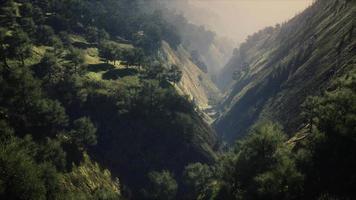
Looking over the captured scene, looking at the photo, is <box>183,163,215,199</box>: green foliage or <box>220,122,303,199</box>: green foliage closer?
<box>220,122,303,199</box>: green foliage

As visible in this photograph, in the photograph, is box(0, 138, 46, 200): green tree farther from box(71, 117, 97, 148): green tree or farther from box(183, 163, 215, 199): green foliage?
Answer: box(183, 163, 215, 199): green foliage

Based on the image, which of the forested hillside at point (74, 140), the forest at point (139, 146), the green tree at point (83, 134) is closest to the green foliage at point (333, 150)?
the forest at point (139, 146)

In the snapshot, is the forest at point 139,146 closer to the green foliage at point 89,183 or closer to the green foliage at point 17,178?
the green foliage at point 17,178

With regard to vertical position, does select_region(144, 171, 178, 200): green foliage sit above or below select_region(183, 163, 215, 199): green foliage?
below

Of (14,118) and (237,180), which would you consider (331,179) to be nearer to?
(237,180)

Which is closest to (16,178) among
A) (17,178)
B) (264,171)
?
(17,178)

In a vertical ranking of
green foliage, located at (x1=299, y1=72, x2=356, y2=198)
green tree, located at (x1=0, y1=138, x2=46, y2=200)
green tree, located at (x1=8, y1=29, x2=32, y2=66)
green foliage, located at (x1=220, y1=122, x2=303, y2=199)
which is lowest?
green tree, located at (x1=0, y1=138, x2=46, y2=200)

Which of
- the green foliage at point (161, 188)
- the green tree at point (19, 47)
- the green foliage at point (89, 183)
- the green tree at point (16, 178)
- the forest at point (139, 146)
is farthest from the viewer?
the green tree at point (19, 47)

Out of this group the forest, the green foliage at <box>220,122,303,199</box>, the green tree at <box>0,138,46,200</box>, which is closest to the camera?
the green foliage at <box>220,122,303,199</box>

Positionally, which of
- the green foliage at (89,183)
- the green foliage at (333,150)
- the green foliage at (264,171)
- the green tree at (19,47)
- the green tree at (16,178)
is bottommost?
the green foliage at (89,183)

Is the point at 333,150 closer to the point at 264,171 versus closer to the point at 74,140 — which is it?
the point at 264,171

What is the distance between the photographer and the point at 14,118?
459 feet

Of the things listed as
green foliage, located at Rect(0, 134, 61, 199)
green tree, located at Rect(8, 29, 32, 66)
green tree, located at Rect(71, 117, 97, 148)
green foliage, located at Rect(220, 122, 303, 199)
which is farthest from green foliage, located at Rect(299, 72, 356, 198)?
green tree, located at Rect(8, 29, 32, 66)

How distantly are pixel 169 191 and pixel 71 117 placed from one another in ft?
222
